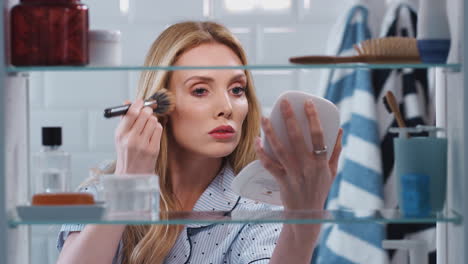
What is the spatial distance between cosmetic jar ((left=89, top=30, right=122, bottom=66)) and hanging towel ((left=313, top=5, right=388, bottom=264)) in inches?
31.4

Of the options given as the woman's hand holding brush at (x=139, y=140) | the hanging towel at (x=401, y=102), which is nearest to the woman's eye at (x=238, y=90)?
the woman's hand holding brush at (x=139, y=140)

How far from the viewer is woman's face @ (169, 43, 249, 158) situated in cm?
139

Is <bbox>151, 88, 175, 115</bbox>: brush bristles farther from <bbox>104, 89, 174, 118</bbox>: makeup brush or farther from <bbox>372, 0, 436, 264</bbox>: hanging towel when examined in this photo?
<bbox>372, 0, 436, 264</bbox>: hanging towel

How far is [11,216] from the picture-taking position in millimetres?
977

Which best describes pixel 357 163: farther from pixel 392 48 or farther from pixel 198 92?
pixel 392 48

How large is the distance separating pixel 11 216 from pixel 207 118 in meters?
0.52

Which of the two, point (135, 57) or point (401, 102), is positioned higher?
point (135, 57)

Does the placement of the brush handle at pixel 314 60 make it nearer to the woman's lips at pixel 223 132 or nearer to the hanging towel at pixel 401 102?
the woman's lips at pixel 223 132

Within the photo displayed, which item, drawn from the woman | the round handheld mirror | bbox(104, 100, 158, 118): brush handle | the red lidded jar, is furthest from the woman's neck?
the red lidded jar

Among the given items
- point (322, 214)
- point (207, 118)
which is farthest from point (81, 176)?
point (322, 214)

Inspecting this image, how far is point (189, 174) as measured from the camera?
1.56 m

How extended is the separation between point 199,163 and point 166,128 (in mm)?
106

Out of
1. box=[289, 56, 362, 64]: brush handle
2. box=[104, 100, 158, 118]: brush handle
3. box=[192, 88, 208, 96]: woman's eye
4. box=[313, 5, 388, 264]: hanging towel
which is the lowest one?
box=[313, 5, 388, 264]: hanging towel

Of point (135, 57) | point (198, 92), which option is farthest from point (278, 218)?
point (135, 57)
